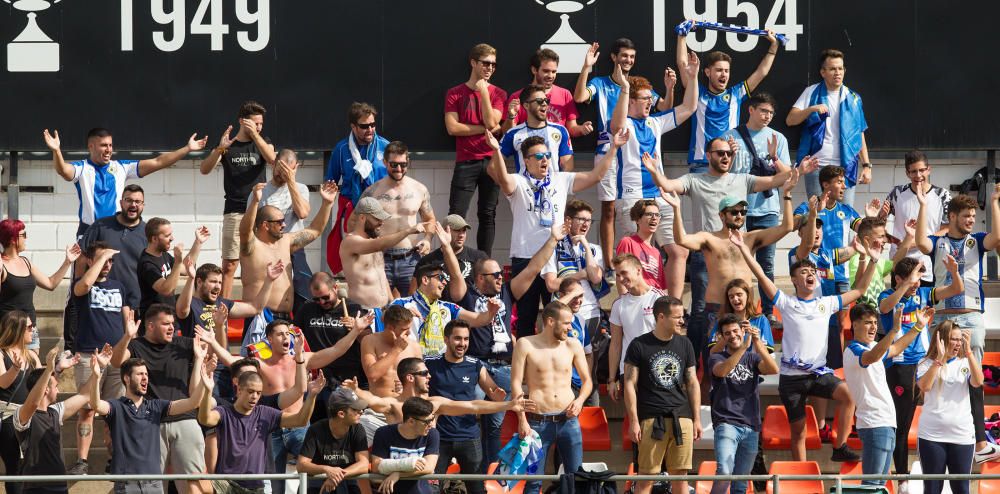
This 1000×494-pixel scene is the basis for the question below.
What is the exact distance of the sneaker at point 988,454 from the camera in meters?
12.9

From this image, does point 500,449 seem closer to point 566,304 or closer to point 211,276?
point 566,304

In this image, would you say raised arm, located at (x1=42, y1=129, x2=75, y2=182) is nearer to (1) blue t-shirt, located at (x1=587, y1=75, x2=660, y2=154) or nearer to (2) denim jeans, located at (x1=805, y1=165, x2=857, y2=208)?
(1) blue t-shirt, located at (x1=587, y1=75, x2=660, y2=154)

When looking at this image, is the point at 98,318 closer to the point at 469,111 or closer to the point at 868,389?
the point at 469,111

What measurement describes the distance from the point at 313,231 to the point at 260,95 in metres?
2.39

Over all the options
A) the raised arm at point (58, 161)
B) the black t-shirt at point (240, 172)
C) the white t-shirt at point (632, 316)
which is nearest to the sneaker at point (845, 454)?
the white t-shirt at point (632, 316)

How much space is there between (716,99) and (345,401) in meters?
6.10

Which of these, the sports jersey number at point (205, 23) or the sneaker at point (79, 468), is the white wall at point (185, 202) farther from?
the sneaker at point (79, 468)

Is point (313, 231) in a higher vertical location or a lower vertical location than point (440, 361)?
higher

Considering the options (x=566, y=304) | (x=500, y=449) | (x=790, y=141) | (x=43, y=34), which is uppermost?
(x=43, y=34)

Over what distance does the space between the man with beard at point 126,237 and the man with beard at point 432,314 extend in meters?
2.39

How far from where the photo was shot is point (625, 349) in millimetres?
13195

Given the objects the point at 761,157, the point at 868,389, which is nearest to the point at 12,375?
the point at 868,389

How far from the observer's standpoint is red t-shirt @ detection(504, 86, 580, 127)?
15.5 metres

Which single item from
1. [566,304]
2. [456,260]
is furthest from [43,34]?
[566,304]
